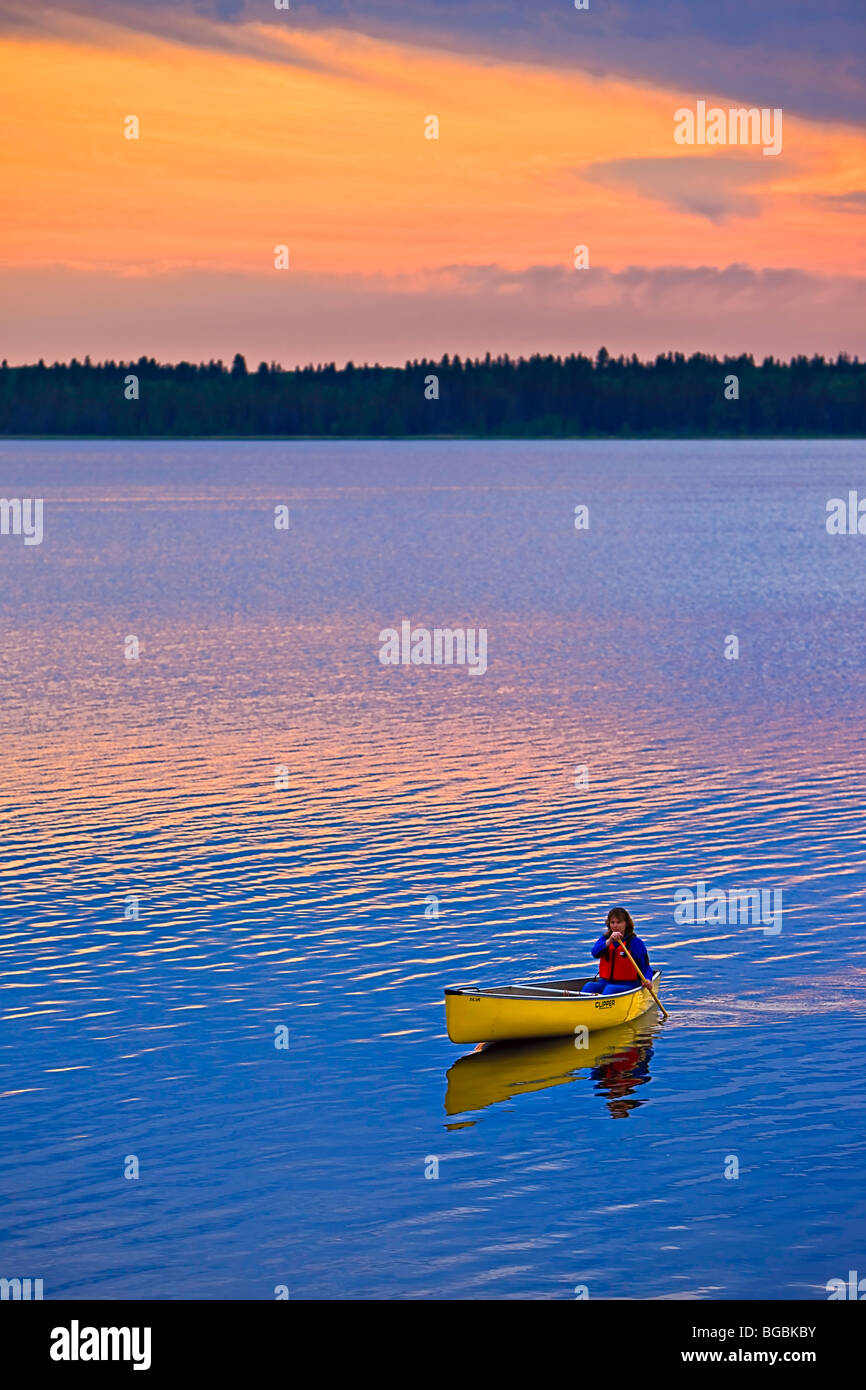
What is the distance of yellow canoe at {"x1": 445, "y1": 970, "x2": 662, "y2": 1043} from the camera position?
23.5m

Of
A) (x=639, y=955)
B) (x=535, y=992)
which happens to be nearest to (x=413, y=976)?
(x=535, y=992)

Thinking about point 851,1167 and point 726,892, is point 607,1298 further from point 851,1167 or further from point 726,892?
point 726,892

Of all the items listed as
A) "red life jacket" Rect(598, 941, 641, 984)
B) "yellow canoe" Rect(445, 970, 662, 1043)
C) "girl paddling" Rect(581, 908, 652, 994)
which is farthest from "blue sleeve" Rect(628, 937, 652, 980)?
"yellow canoe" Rect(445, 970, 662, 1043)

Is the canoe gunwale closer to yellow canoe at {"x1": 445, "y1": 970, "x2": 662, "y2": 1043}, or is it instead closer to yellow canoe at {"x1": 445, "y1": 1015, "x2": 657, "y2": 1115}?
yellow canoe at {"x1": 445, "y1": 970, "x2": 662, "y2": 1043}

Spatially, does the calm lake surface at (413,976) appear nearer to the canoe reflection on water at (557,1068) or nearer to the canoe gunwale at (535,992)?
the canoe reflection on water at (557,1068)

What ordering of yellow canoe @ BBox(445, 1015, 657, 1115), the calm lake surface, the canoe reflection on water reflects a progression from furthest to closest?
yellow canoe @ BBox(445, 1015, 657, 1115) → the canoe reflection on water → the calm lake surface

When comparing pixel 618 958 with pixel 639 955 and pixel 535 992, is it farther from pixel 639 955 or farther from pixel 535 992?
pixel 535 992

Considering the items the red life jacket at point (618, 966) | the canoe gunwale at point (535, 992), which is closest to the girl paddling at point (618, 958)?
the red life jacket at point (618, 966)

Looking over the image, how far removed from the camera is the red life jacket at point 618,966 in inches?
969

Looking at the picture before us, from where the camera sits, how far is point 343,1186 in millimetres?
19625

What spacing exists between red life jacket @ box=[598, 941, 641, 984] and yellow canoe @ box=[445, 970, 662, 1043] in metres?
0.22

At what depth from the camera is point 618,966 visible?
2469cm

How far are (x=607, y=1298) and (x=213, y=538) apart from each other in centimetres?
12847

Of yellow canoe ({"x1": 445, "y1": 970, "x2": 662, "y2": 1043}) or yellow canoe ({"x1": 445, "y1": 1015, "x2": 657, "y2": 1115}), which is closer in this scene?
yellow canoe ({"x1": 445, "y1": 1015, "x2": 657, "y2": 1115})
